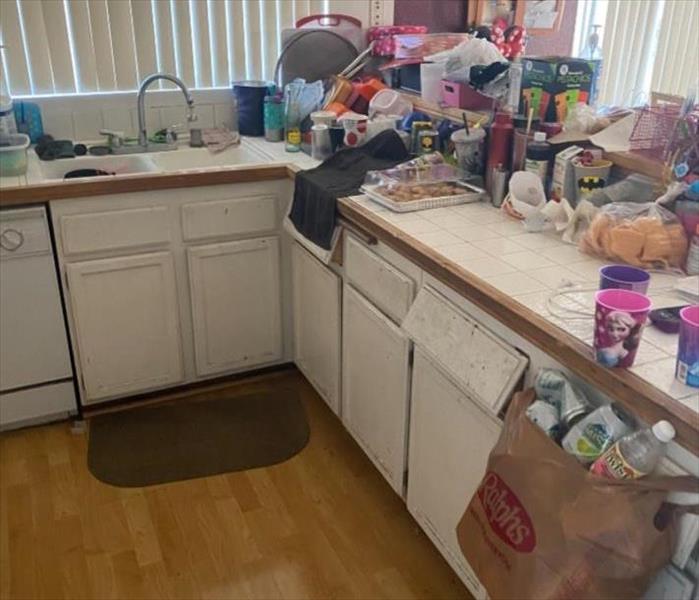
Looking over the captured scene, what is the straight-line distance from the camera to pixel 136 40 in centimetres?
273

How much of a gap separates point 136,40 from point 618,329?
2283mm

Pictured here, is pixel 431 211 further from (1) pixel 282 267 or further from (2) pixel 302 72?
(2) pixel 302 72

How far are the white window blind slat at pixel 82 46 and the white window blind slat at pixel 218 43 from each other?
18.1 inches

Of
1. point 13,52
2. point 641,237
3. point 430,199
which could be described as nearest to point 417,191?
point 430,199

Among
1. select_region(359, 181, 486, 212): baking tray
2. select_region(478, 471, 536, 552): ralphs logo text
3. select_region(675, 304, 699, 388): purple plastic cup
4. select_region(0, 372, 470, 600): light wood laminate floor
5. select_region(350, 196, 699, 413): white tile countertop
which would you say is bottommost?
select_region(0, 372, 470, 600): light wood laminate floor

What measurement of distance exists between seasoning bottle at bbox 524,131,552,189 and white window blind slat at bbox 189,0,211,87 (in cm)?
153

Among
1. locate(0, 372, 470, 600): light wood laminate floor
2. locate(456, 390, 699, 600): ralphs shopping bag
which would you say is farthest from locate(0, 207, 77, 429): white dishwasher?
locate(456, 390, 699, 600): ralphs shopping bag

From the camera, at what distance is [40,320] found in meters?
2.38

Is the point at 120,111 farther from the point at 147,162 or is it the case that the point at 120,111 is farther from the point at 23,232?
the point at 23,232

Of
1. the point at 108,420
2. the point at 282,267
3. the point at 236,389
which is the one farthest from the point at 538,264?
the point at 108,420

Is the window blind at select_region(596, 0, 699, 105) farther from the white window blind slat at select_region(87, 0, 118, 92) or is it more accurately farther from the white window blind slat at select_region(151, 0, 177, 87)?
the white window blind slat at select_region(87, 0, 118, 92)

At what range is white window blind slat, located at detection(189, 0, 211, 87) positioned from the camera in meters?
2.78

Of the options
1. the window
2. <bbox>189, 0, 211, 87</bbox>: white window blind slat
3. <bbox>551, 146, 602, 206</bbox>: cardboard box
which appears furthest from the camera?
the window

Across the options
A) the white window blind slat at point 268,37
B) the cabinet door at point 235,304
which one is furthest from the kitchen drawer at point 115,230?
the white window blind slat at point 268,37
